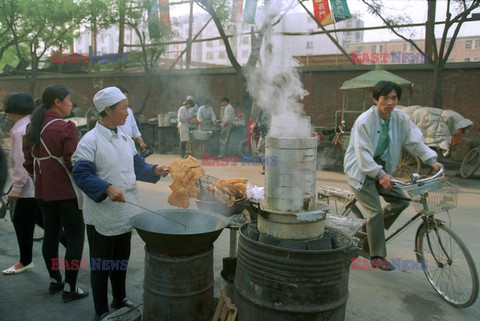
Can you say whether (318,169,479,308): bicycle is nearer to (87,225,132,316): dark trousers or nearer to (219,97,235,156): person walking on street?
(87,225,132,316): dark trousers

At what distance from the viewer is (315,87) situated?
1619 centimetres

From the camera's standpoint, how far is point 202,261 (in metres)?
3.07

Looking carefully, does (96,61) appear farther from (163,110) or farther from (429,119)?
(429,119)

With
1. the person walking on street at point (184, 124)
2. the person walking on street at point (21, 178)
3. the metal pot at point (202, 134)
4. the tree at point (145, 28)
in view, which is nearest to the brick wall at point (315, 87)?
the tree at point (145, 28)

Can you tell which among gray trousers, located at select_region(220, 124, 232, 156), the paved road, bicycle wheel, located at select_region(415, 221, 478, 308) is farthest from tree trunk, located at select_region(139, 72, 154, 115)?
bicycle wheel, located at select_region(415, 221, 478, 308)

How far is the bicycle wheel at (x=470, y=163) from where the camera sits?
10570 mm

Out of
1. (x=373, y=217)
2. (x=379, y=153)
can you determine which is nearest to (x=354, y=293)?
(x=373, y=217)

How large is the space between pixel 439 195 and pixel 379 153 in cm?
74

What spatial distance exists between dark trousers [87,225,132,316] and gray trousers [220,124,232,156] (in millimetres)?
11257

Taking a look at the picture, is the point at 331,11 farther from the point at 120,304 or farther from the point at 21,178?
the point at 120,304

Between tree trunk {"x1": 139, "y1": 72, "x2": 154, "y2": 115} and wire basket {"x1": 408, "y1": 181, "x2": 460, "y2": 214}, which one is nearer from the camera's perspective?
wire basket {"x1": 408, "y1": 181, "x2": 460, "y2": 214}

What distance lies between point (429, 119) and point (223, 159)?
21.9ft

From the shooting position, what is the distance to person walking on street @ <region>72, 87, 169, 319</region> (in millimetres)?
3082

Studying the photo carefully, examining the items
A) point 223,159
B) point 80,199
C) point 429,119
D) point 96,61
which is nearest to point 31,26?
point 96,61
